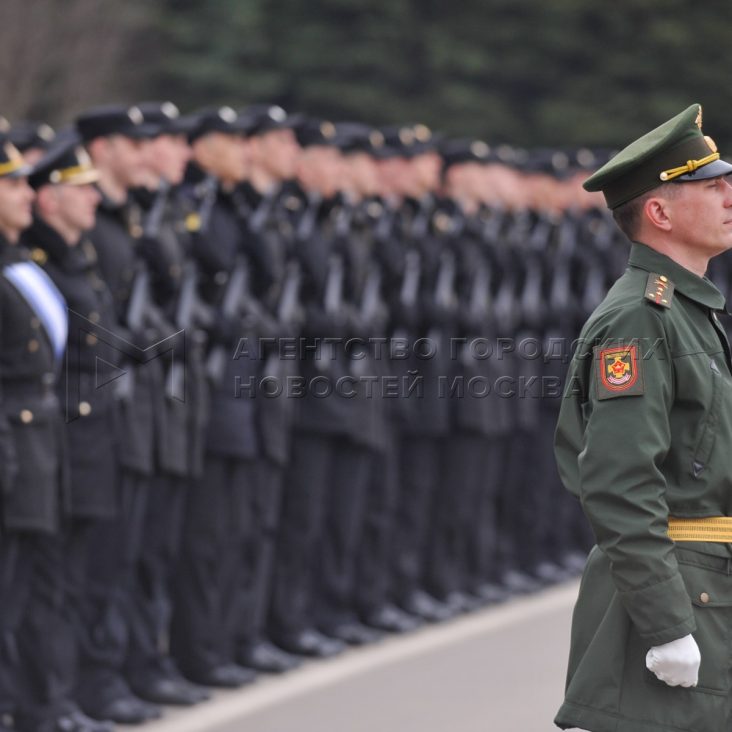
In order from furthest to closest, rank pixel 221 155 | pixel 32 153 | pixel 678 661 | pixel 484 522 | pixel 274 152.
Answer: pixel 484 522, pixel 274 152, pixel 221 155, pixel 32 153, pixel 678 661

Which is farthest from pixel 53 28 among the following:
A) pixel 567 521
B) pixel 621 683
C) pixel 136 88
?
pixel 621 683

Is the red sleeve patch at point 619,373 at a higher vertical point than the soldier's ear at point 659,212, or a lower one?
lower

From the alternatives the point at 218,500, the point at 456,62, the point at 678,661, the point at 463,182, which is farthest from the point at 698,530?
the point at 456,62

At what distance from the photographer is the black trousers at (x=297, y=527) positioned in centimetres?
915

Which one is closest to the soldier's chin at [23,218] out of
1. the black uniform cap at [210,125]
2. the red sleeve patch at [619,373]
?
the black uniform cap at [210,125]

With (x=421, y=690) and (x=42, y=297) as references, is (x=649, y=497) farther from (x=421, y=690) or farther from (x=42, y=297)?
(x=421, y=690)

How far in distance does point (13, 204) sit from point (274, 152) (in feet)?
6.99

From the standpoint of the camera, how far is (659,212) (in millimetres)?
4457

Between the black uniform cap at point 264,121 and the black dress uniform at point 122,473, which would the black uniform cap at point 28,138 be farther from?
the black uniform cap at point 264,121

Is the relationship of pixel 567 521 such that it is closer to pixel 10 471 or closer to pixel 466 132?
pixel 10 471

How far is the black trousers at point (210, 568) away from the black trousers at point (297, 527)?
54 centimetres

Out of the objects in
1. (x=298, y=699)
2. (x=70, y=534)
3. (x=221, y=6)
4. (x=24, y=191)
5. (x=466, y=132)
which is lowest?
(x=298, y=699)

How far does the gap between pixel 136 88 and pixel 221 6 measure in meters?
1.71

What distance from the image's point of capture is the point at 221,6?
2833 cm
